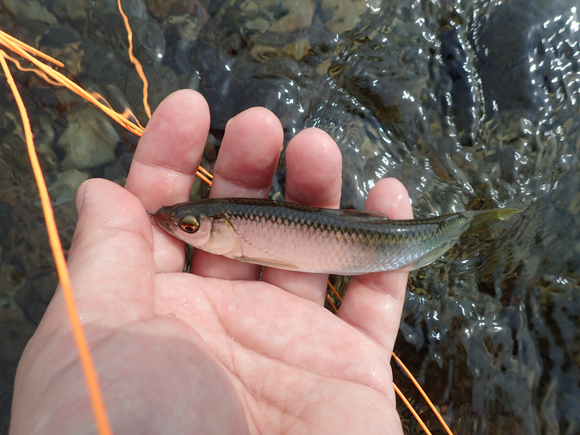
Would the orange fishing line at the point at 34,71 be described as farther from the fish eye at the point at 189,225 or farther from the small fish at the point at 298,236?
the fish eye at the point at 189,225

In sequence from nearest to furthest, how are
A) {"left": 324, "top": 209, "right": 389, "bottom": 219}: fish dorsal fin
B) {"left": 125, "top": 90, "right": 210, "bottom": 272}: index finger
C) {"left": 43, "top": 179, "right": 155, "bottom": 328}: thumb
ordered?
1. {"left": 43, "top": 179, "right": 155, "bottom": 328}: thumb
2. {"left": 125, "top": 90, "right": 210, "bottom": 272}: index finger
3. {"left": 324, "top": 209, "right": 389, "bottom": 219}: fish dorsal fin

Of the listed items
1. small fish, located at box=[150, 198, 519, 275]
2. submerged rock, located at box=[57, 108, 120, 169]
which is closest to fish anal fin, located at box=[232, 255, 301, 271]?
small fish, located at box=[150, 198, 519, 275]

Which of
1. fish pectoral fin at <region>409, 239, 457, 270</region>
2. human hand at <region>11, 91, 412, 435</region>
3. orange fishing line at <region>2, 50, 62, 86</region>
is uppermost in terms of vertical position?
orange fishing line at <region>2, 50, 62, 86</region>

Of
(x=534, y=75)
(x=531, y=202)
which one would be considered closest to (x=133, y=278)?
(x=531, y=202)

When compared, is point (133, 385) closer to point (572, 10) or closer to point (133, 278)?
point (133, 278)

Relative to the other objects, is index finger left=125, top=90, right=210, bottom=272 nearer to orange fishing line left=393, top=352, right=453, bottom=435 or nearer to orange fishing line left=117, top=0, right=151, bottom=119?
orange fishing line left=117, top=0, right=151, bottom=119
